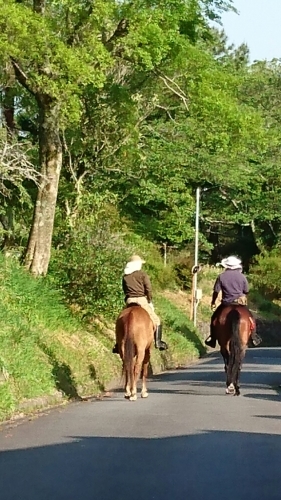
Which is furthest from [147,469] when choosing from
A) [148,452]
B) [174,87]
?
[174,87]

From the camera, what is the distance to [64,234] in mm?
28328

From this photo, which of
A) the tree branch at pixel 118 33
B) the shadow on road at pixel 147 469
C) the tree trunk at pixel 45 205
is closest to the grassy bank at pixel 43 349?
the tree trunk at pixel 45 205

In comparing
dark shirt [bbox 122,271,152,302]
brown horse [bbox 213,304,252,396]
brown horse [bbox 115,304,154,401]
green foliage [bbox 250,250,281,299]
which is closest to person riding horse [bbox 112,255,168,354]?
dark shirt [bbox 122,271,152,302]

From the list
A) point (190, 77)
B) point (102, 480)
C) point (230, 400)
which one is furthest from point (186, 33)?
point (102, 480)

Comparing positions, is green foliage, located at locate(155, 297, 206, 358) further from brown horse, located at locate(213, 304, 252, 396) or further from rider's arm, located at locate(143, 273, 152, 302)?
rider's arm, located at locate(143, 273, 152, 302)

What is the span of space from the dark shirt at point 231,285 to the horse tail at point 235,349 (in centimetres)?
61

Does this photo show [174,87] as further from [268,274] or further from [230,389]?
[268,274]

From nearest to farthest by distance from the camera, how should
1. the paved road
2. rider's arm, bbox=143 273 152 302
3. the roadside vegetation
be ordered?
the paved road
rider's arm, bbox=143 273 152 302
the roadside vegetation

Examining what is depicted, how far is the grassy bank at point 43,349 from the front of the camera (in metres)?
15.7

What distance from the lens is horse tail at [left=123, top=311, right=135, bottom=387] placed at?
17.3 meters

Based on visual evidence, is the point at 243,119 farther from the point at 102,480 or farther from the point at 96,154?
the point at 102,480

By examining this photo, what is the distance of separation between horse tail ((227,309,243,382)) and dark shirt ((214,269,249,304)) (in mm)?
605

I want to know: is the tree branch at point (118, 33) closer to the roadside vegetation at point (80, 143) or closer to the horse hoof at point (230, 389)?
the roadside vegetation at point (80, 143)

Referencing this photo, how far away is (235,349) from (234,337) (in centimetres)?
23
